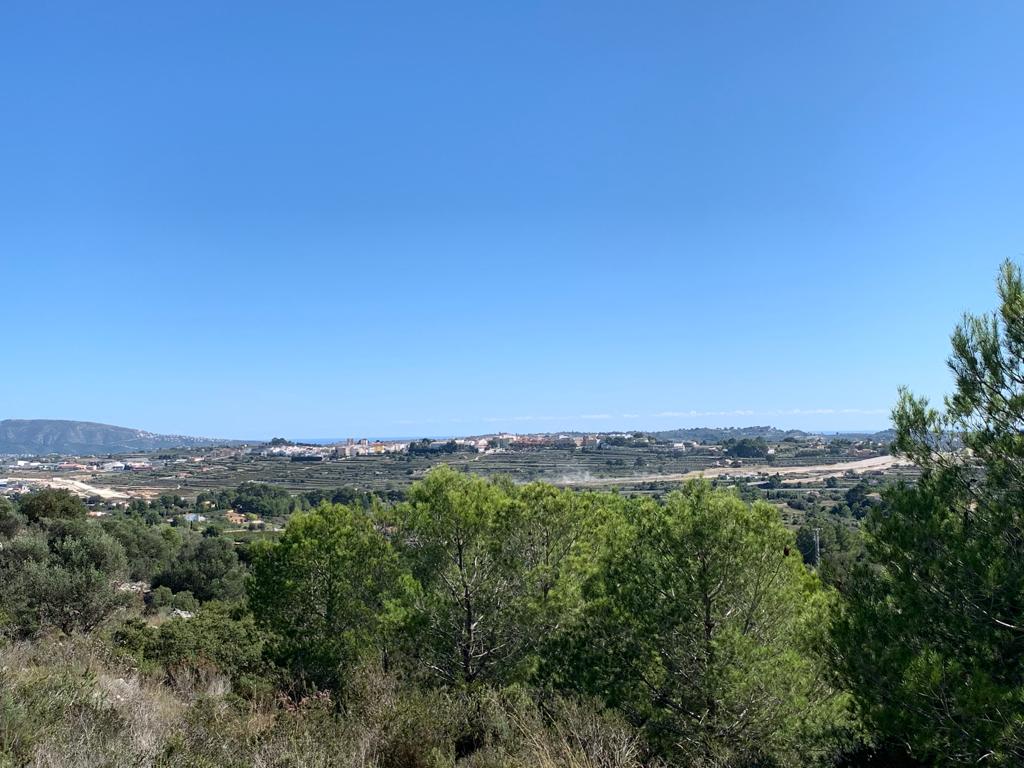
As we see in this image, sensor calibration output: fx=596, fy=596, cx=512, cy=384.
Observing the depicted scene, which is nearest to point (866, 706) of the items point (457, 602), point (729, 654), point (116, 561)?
point (729, 654)

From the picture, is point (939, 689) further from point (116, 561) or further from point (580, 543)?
point (116, 561)

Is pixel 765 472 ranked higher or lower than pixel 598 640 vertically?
lower

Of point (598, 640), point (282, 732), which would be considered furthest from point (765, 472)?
point (282, 732)

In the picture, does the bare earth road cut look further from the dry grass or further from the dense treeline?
the dry grass

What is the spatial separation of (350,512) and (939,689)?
574 inches

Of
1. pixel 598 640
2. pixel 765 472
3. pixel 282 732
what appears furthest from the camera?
pixel 765 472

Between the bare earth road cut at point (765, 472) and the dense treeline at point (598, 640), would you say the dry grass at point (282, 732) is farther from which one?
the bare earth road cut at point (765, 472)

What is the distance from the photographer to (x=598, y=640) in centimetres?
1049

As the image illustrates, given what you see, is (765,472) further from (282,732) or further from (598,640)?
(282,732)

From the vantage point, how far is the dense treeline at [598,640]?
5902 millimetres

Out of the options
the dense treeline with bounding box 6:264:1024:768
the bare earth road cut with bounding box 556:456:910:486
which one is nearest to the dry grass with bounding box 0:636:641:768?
the dense treeline with bounding box 6:264:1024:768

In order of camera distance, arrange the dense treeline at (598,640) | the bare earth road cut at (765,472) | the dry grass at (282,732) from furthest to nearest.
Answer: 1. the bare earth road cut at (765,472)
2. the dense treeline at (598,640)
3. the dry grass at (282,732)

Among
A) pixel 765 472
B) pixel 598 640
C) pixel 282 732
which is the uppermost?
pixel 282 732

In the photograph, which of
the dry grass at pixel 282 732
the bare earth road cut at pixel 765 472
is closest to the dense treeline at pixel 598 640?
the dry grass at pixel 282 732
